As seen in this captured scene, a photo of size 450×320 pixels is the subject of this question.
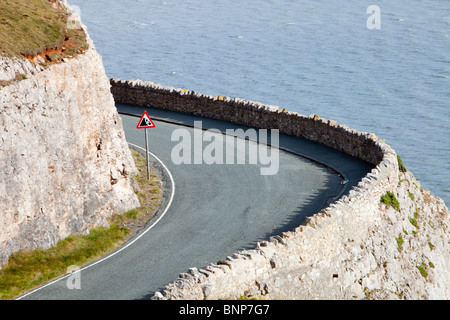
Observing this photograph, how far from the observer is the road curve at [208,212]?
73.6ft

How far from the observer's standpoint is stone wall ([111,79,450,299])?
66.6ft

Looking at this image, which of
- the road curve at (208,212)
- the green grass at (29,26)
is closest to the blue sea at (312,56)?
the road curve at (208,212)

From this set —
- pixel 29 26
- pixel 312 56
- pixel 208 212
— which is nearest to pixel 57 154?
pixel 29 26

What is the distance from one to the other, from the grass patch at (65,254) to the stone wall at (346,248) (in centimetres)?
620

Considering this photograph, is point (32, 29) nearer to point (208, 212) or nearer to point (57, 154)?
point (57, 154)

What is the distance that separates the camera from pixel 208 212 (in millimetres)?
28609

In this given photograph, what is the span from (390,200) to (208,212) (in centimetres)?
863

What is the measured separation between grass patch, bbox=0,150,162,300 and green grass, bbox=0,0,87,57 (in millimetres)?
7970

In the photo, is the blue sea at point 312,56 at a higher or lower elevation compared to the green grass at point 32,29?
higher

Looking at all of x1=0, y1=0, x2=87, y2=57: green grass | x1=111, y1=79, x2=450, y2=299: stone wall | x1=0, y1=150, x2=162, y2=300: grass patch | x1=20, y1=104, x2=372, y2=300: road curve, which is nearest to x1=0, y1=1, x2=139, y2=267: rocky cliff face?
x1=0, y1=150, x2=162, y2=300: grass patch

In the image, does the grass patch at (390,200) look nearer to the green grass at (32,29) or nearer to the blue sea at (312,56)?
the green grass at (32,29)

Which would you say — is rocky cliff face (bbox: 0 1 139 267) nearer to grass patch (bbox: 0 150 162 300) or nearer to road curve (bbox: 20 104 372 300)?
grass patch (bbox: 0 150 162 300)

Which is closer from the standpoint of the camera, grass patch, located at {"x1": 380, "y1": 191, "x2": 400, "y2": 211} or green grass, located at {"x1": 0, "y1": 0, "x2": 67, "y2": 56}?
green grass, located at {"x1": 0, "y1": 0, "x2": 67, "y2": 56}
